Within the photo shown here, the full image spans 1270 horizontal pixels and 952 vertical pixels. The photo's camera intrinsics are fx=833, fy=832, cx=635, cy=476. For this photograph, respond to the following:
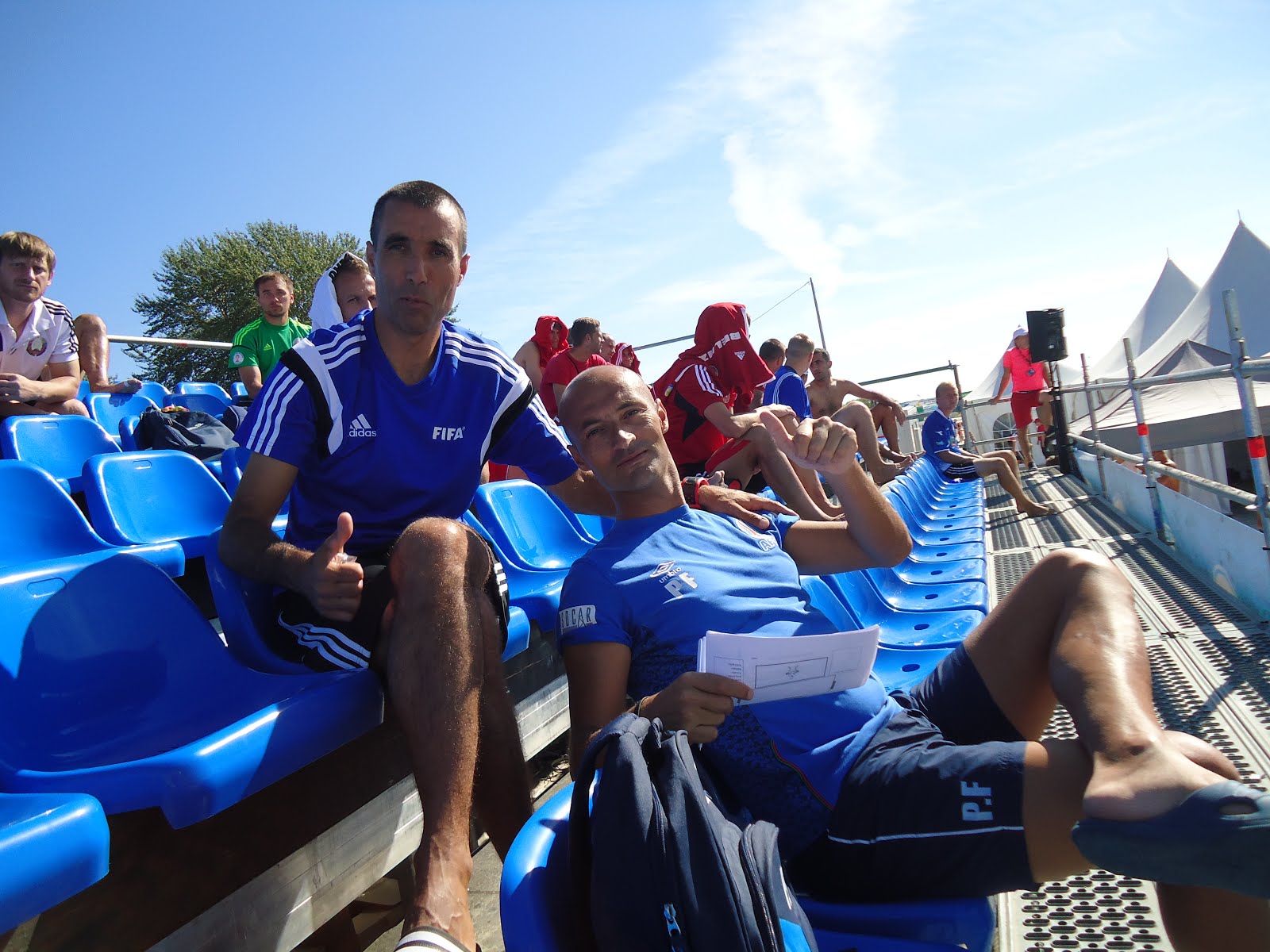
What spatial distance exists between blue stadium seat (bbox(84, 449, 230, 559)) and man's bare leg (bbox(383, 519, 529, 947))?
1.24 metres

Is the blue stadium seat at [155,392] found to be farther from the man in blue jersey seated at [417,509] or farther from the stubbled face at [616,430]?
the stubbled face at [616,430]

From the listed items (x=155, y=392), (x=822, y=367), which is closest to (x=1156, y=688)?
(x=155, y=392)

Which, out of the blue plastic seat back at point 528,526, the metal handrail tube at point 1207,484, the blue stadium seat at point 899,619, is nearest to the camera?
the blue stadium seat at point 899,619

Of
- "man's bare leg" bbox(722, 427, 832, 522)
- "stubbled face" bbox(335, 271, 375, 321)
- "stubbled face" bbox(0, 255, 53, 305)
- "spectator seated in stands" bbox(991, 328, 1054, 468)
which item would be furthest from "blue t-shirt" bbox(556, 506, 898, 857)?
"spectator seated in stands" bbox(991, 328, 1054, 468)

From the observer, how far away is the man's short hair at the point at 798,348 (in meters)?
7.44

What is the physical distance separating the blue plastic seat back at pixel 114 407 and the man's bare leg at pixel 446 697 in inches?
161

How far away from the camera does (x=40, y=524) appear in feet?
6.91

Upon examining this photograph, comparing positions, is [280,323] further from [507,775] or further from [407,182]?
[507,775]

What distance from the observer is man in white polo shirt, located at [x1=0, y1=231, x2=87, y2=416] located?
147 inches

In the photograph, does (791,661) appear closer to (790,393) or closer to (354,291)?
(354,291)

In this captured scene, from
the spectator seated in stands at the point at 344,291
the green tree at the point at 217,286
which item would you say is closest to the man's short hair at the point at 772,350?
the spectator seated in stands at the point at 344,291

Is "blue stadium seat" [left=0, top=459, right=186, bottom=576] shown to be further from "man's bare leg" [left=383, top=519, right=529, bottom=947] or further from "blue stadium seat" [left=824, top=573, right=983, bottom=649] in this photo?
"blue stadium seat" [left=824, top=573, right=983, bottom=649]

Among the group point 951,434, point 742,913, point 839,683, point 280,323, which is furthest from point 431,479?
point 951,434

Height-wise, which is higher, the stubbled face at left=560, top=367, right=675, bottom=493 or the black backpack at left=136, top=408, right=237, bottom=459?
the black backpack at left=136, top=408, right=237, bottom=459
